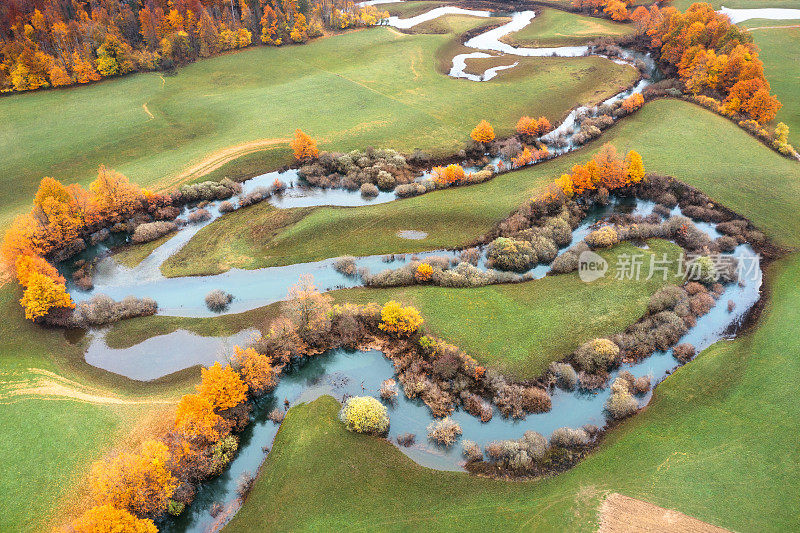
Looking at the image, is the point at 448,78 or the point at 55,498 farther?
the point at 448,78

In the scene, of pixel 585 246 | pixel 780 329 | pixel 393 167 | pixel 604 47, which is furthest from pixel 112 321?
pixel 604 47

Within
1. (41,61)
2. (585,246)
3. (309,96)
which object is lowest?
(585,246)

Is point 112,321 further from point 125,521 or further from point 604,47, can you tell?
point 604,47

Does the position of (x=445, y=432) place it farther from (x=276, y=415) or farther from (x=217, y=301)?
(x=217, y=301)

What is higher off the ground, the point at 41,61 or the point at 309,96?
the point at 41,61

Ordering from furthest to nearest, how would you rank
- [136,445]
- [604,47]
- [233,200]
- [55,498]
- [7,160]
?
[604,47] < [7,160] < [233,200] < [136,445] < [55,498]

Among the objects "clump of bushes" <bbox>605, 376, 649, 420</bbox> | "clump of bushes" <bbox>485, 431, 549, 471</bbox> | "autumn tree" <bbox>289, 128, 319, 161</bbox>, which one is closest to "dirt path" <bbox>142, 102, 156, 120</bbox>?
"autumn tree" <bbox>289, 128, 319, 161</bbox>

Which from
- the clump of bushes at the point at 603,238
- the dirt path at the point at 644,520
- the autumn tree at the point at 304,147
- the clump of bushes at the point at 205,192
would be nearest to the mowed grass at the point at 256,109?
the autumn tree at the point at 304,147

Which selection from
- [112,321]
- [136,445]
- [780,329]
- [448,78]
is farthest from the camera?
[448,78]
